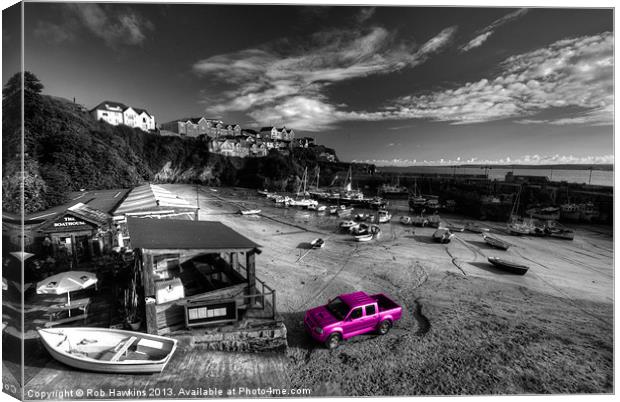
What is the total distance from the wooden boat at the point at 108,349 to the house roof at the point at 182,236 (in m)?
2.03

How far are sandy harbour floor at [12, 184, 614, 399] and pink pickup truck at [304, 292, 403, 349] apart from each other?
11.5 inches

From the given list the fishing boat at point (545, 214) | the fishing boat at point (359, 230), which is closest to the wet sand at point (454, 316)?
the fishing boat at point (359, 230)

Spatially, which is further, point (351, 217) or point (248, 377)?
point (351, 217)

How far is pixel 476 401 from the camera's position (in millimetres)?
5715

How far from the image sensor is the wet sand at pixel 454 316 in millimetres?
6328

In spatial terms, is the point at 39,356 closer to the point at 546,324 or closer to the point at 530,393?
the point at 530,393

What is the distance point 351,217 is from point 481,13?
2618 centimetres

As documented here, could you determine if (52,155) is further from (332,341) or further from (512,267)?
(512,267)

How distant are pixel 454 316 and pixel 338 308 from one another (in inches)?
169

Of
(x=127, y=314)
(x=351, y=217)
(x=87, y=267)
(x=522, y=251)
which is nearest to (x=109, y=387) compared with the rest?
(x=127, y=314)

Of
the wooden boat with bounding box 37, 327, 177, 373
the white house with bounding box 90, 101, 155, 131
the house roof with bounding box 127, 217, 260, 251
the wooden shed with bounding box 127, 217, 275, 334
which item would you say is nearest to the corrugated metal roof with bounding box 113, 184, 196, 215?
the house roof with bounding box 127, 217, 260, 251

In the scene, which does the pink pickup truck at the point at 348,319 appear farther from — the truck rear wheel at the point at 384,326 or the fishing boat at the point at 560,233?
the fishing boat at the point at 560,233

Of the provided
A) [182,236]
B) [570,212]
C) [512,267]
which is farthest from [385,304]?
[570,212]

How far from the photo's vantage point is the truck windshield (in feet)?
24.9
